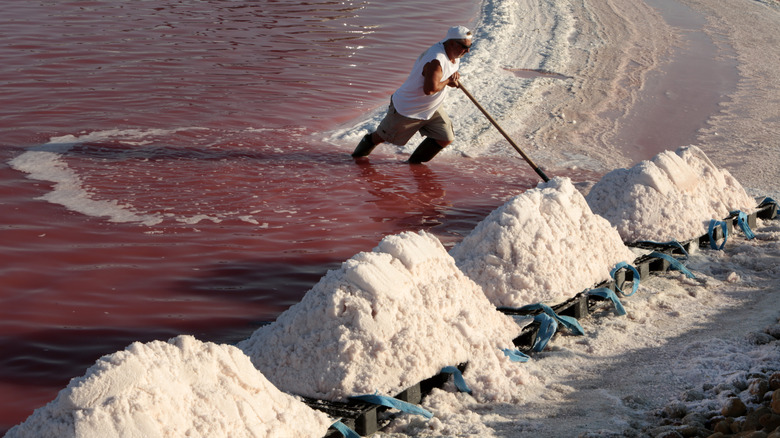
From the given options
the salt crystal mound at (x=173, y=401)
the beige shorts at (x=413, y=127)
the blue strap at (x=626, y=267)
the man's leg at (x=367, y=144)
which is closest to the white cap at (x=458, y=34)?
the beige shorts at (x=413, y=127)

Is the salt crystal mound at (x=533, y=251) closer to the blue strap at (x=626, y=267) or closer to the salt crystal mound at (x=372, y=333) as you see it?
the blue strap at (x=626, y=267)

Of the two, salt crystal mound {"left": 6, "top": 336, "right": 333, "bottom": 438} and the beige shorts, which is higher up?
salt crystal mound {"left": 6, "top": 336, "right": 333, "bottom": 438}

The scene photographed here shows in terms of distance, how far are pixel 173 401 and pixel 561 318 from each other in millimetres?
1944

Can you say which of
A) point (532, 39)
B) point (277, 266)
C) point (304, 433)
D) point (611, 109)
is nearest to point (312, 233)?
point (277, 266)

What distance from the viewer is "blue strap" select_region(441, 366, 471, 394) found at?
126 inches

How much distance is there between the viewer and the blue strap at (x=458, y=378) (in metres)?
3.20

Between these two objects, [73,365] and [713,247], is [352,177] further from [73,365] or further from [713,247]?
[73,365]

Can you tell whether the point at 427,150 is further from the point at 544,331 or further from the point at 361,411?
the point at 361,411

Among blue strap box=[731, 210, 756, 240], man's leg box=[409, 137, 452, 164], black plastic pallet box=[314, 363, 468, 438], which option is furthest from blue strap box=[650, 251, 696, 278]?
man's leg box=[409, 137, 452, 164]

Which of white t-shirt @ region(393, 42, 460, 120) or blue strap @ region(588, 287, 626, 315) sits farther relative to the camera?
white t-shirt @ region(393, 42, 460, 120)

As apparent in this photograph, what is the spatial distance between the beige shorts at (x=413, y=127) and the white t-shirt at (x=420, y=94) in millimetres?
72

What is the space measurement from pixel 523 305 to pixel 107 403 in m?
2.07

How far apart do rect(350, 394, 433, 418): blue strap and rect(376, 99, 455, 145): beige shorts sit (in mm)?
3867

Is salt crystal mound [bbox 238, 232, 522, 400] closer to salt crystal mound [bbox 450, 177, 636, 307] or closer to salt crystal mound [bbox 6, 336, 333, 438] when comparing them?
salt crystal mound [bbox 6, 336, 333, 438]
